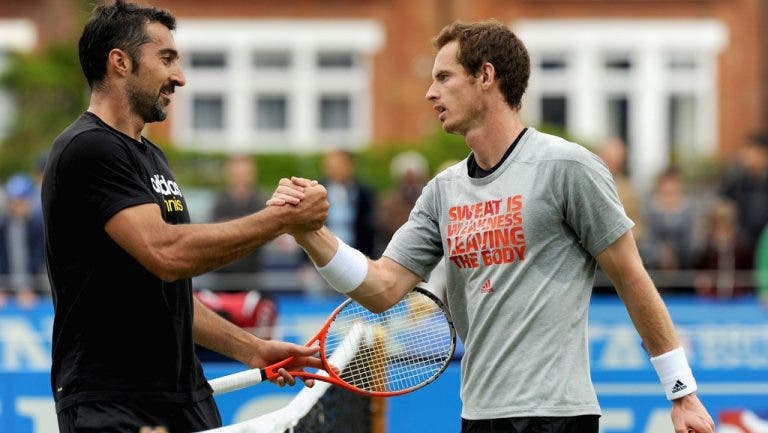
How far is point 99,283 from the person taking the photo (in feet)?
16.0

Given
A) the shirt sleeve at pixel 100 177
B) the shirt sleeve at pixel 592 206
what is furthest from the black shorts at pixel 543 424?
the shirt sleeve at pixel 100 177

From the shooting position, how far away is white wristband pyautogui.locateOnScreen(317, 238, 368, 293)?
5.39 m

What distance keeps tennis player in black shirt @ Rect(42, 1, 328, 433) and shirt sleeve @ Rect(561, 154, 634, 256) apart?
0.90 metres

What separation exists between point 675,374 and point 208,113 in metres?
19.5

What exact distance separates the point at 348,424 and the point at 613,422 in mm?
2277

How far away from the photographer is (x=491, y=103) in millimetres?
5312

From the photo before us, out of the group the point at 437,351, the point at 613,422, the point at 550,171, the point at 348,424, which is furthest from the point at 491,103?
the point at 613,422

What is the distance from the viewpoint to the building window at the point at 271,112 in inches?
947

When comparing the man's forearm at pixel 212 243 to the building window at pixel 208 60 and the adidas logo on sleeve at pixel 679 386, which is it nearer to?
the adidas logo on sleeve at pixel 679 386

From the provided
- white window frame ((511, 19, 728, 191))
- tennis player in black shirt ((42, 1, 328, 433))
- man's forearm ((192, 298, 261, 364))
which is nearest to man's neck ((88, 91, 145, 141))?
tennis player in black shirt ((42, 1, 328, 433))

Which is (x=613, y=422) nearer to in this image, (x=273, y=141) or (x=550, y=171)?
(x=550, y=171)

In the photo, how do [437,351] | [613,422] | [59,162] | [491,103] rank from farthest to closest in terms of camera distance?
[613,422] → [437,351] → [491,103] → [59,162]

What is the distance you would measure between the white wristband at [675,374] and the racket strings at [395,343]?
2.77ft

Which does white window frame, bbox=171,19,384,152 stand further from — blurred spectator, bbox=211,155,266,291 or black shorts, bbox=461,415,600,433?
black shorts, bbox=461,415,600,433
